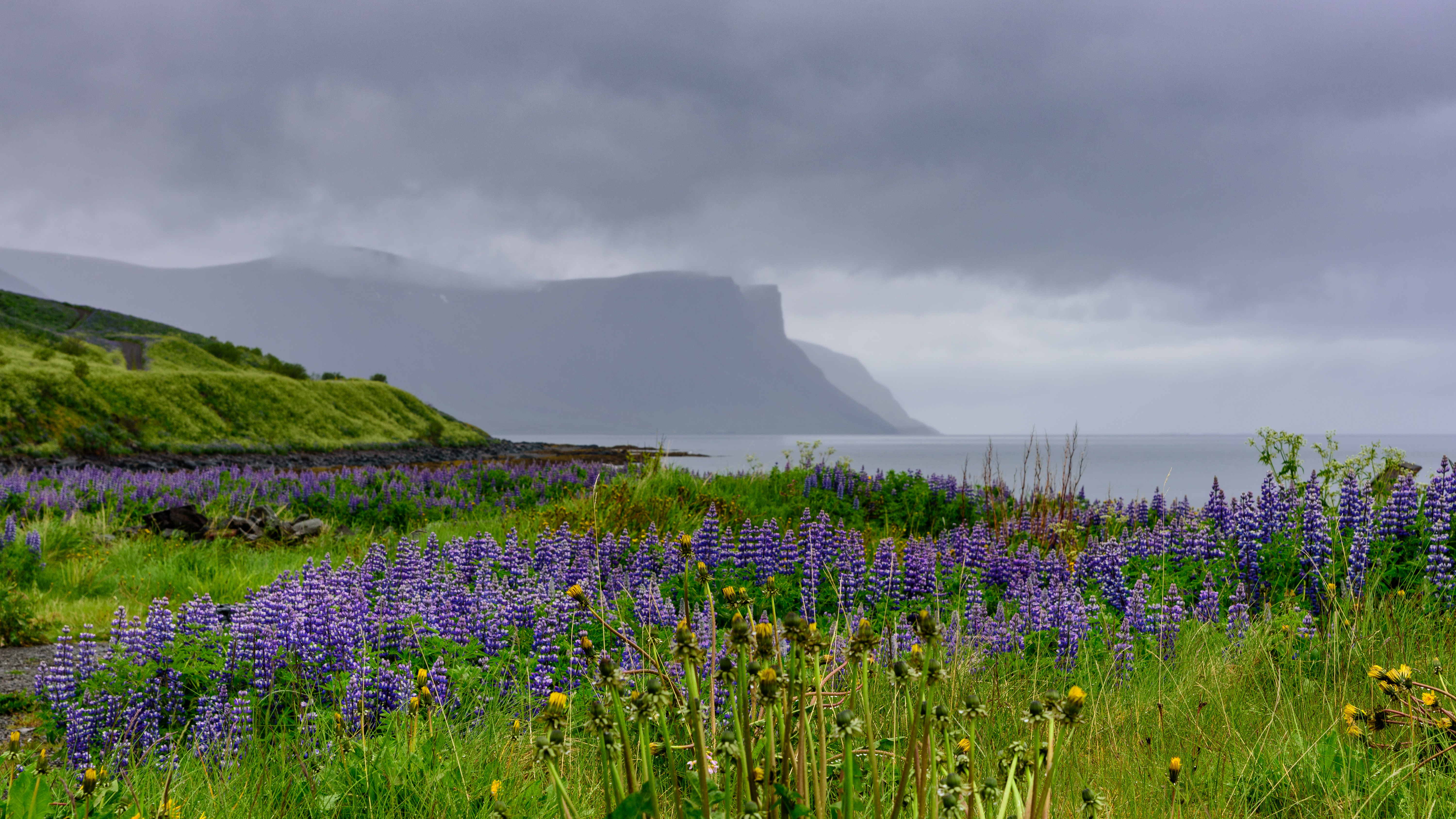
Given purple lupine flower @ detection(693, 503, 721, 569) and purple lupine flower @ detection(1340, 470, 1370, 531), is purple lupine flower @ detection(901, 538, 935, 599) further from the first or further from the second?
purple lupine flower @ detection(1340, 470, 1370, 531)

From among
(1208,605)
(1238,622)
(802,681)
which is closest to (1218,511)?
(1208,605)

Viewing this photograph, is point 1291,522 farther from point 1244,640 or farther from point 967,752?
point 967,752

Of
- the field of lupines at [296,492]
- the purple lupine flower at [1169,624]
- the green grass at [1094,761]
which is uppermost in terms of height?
the purple lupine flower at [1169,624]

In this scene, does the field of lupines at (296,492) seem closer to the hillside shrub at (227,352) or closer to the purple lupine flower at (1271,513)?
the purple lupine flower at (1271,513)

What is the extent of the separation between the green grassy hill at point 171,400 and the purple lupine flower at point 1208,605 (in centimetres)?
3602

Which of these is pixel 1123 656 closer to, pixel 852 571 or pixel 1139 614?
pixel 1139 614

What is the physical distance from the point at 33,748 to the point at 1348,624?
23.6 feet

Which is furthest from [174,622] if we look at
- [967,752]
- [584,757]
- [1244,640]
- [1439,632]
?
[1439,632]

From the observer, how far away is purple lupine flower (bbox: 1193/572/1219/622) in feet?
16.9

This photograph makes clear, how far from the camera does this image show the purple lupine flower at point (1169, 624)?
15.4 feet

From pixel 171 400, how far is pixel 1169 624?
46.8 meters

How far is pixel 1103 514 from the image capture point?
35.3 feet

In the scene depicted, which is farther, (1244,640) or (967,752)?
(1244,640)

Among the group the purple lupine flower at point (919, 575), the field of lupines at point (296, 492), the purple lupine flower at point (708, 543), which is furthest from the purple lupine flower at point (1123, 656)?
the field of lupines at point (296, 492)
